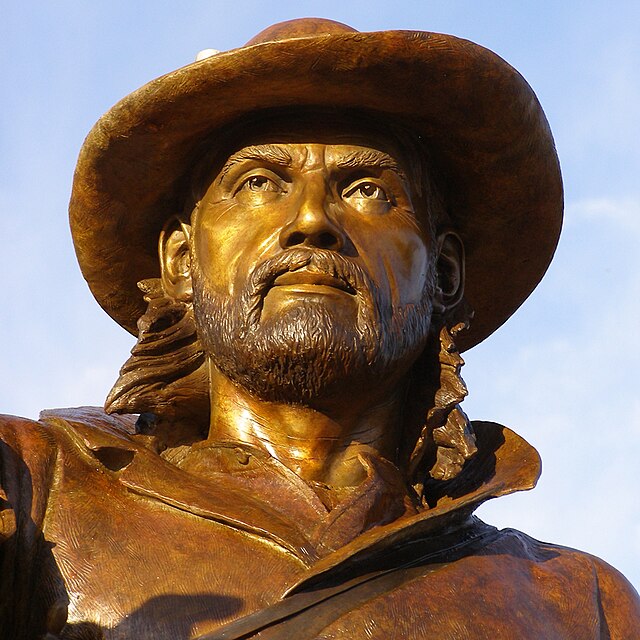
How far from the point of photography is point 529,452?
776 cm

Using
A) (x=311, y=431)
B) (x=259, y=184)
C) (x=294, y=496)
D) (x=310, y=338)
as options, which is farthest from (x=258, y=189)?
(x=294, y=496)

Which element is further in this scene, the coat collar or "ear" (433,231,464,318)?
"ear" (433,231,464,318)

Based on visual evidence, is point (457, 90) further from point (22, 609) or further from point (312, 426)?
point (22, 609)

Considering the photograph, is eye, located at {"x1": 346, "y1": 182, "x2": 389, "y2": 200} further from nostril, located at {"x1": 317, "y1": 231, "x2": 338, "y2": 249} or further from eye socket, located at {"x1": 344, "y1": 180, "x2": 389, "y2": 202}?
nostril, located at {"x1": 317, "y1": 231, "x2": 338, "y2": 249}

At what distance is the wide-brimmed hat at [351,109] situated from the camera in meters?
7.59

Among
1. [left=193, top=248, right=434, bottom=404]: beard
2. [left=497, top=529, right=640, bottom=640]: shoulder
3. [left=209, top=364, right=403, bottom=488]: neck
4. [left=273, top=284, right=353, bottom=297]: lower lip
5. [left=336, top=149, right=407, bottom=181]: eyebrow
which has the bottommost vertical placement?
[left=497, top=529, right=640, bottom=640]: shoulder

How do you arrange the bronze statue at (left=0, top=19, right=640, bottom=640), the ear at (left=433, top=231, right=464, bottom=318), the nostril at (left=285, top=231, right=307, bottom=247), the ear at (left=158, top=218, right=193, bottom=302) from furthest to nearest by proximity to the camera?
the ear at (left=433, top=231, right=464, bottom=318)
the ear at (left=158, top=218, right=193, bottom=302)
the nostril at (left=285, top=231, right=307, bottom=247)
the bronze statue at (left=0, top=19, right=640, bottom=640)

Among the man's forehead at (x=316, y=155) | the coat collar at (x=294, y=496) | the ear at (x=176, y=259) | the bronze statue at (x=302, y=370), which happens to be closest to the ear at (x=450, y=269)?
the bronze statue at (x=302, y=370)

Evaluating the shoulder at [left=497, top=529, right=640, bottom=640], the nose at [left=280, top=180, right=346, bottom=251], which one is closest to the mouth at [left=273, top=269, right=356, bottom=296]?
the nose at [left=280, top=180, right=346, bottom=251]

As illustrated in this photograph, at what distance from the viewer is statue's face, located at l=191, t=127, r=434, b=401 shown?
7547 millimetres

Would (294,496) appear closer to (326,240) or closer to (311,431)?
(311,431)

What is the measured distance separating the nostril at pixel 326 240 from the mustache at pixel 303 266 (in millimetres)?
34

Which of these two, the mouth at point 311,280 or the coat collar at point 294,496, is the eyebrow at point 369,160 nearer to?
the mouth at point 311,280

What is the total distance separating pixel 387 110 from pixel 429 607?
208cm
